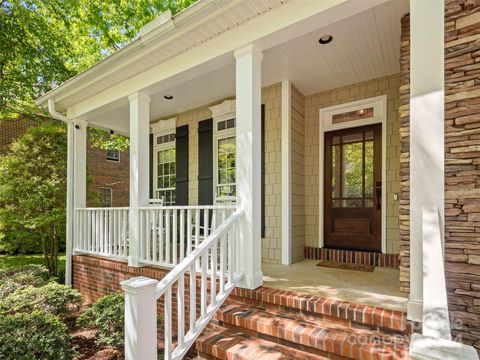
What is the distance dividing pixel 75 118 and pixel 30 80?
9.57 ft

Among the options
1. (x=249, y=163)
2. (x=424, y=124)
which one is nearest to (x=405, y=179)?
(x=424, y=124)

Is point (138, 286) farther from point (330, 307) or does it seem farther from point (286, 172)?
point (286, 172)

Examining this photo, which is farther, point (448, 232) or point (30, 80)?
point (30, 80)

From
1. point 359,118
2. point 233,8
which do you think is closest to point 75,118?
point 233,8

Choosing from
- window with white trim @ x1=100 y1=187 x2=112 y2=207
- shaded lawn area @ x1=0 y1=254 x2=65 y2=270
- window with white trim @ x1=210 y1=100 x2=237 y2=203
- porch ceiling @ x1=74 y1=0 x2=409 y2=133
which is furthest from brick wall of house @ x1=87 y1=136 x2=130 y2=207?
window with white trim @ x1=210 y1=100 x2=237 y2=203

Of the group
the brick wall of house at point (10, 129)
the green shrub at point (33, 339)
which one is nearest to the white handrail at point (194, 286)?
the green shrub at point (33, 339)

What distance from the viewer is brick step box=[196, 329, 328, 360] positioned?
213 centimetres

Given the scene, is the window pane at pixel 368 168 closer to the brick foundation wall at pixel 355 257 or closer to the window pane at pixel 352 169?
the window pane at pixel 352 169

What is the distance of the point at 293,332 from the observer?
2.19 metres

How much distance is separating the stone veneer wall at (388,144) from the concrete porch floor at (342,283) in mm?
702

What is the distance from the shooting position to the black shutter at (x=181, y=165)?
5.87 meters

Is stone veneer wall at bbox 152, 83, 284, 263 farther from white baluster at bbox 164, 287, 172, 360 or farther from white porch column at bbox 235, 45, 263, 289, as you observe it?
white baluster at bbox 164, 287, 172, 360

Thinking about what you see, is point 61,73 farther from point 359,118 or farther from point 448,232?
point 448,232

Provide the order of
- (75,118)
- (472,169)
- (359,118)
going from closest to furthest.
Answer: (472,169)
(359,118)
(75,118)
